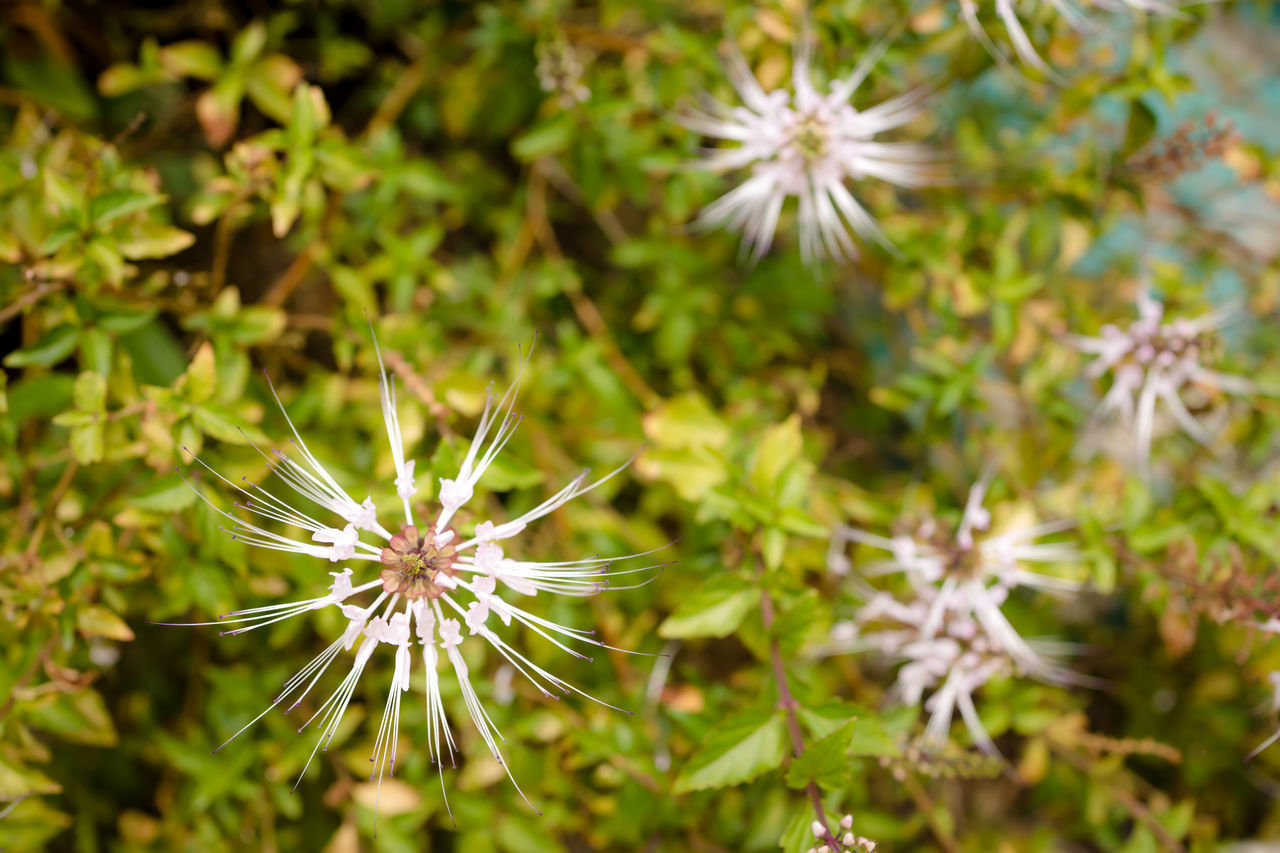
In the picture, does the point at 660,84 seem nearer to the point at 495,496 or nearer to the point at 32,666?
the point at 495,496

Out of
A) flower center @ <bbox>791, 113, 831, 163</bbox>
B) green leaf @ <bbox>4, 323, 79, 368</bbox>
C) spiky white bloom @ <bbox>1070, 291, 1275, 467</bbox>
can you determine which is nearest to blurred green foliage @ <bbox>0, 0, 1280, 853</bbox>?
green leaf @ <bbox>4, 323, 79, 368</bbox>

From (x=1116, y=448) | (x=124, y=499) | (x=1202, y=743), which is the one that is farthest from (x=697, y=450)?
(x=1202, y=743)

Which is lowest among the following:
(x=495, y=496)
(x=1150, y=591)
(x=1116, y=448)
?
(x=1150, y=591)

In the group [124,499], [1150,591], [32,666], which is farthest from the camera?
[1150,591]

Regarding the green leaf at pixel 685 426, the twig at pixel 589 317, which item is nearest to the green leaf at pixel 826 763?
the green leaf at pixel 685 426

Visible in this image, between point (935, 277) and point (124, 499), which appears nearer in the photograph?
point (124, 499)

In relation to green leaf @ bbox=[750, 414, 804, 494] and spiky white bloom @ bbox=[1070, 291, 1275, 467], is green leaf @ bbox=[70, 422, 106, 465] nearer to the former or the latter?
green leaf @ bbox=[750, 414, 804, 494]

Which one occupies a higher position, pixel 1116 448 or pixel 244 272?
pixel 244 272

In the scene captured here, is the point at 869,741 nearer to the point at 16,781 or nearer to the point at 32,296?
the point at 16,781
